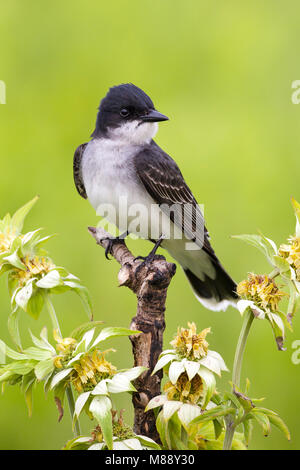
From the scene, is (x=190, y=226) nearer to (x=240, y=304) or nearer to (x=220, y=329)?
(x=220, y=329)

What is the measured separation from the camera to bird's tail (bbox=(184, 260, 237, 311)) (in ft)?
10.7

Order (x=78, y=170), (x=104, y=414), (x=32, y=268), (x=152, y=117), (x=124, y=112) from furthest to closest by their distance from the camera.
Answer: (x=78, y=170)
(x=124, y=112)
(x=152, y=117)
(x=32, y=268)
(x=104, y=414)

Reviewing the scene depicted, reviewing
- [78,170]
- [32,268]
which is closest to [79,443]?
[32,268]

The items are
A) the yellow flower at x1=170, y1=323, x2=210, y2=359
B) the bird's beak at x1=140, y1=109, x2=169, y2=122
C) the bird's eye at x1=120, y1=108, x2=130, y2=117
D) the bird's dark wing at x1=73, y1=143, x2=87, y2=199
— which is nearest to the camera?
the yellow flower at x1=170, y1=323, x2=210, y2=359

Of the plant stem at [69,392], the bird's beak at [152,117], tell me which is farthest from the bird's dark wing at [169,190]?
the plant stem at [69,392]

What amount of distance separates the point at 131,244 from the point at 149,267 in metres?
1.60

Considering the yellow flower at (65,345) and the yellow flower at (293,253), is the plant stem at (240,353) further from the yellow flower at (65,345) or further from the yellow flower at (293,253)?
the yellow flower at (65,345)

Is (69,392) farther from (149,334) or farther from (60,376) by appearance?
(149,334)

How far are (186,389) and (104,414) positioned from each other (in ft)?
0.70

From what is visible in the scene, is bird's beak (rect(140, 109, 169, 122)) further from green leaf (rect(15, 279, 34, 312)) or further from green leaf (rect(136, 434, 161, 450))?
green leaf (rect(136, 434, 161, 450))

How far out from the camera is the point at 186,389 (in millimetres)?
1564

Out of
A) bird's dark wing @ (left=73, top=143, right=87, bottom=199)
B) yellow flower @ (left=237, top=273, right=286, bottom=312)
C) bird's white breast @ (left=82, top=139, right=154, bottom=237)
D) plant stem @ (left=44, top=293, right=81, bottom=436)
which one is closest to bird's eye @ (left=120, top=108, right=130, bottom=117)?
bird's white breast @ (left=82, top=139, right=154, bottom=237)

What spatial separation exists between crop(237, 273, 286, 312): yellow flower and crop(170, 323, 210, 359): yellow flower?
0.44ft

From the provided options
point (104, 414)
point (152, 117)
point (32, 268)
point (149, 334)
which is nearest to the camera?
point (104, 414)
